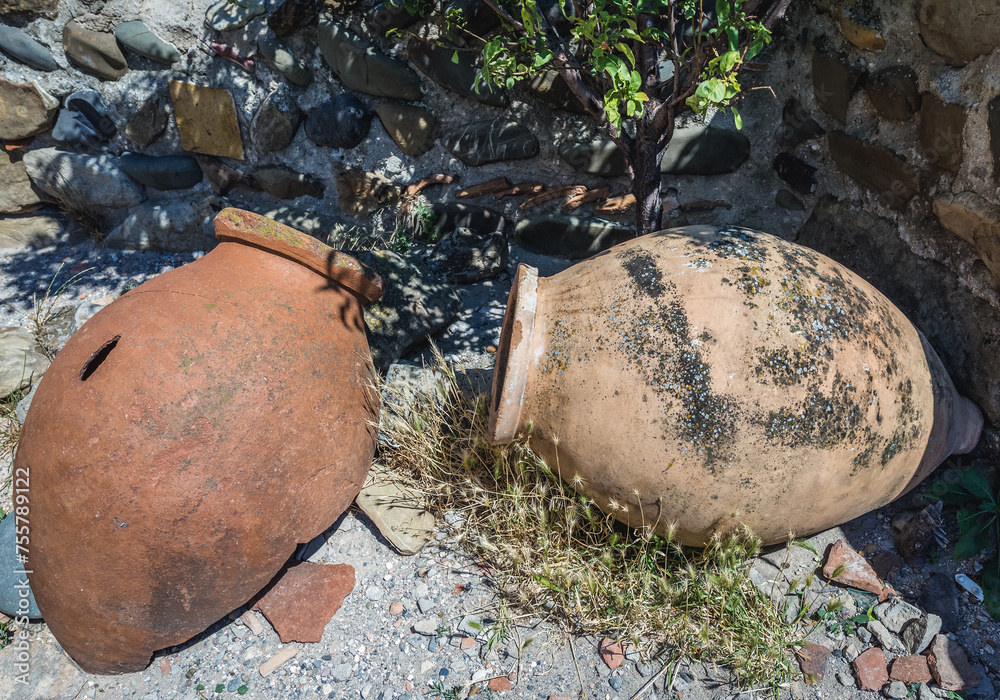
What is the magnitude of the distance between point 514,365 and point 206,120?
242 cm

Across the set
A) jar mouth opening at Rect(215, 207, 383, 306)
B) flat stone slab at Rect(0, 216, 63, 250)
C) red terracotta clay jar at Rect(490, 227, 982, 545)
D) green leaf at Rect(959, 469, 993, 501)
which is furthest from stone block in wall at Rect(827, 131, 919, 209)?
flat stone slab at Rect(0, 216, 63, 250)

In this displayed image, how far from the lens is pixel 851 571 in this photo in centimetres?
192

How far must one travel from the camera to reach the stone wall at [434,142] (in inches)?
82.7

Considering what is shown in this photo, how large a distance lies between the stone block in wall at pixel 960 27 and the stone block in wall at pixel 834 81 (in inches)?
11.8

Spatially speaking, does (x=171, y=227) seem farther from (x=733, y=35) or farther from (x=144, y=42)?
(x=733, y=35)

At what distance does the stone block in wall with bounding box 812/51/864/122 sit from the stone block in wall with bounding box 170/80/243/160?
2.71m

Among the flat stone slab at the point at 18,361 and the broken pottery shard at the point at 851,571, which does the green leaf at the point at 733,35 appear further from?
the flat stone slab at the point at 18,361

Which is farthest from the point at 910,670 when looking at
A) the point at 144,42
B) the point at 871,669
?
the point at 144,42

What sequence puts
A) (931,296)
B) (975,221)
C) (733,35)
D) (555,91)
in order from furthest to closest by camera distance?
(555,91) → (931,296) → (975,221) → (733,35)

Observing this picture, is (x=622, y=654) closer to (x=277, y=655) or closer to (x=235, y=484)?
(x=277, y=655)

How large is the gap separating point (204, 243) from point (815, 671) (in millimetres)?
3469

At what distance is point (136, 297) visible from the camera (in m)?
1.80

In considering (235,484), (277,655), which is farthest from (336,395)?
(277,655)

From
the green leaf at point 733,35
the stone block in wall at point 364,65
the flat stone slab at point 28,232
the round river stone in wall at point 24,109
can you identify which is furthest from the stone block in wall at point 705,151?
the flat stone slab at point 28,232
